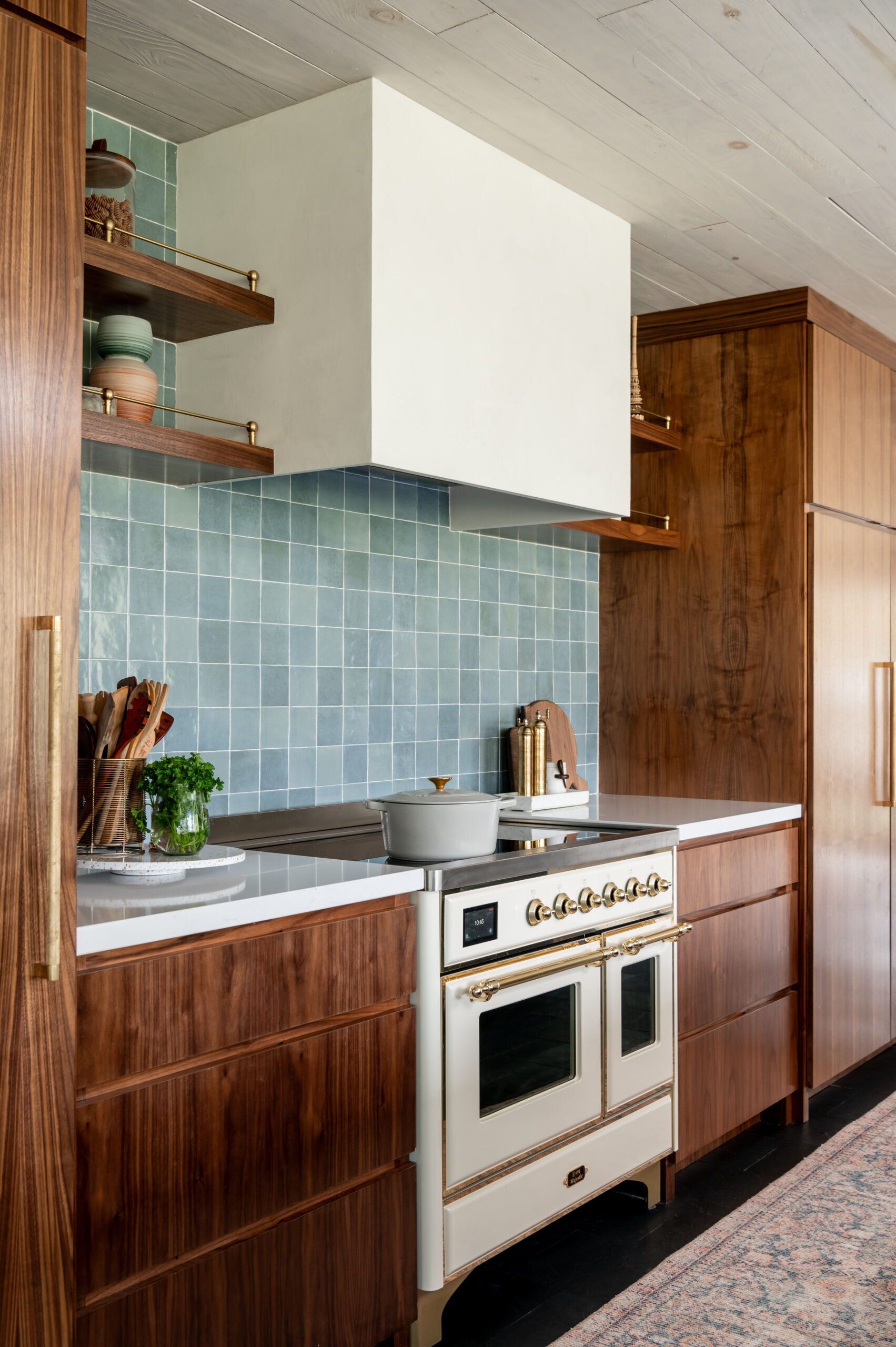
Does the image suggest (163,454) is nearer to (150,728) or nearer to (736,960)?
(150,728)

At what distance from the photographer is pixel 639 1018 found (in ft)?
8.67

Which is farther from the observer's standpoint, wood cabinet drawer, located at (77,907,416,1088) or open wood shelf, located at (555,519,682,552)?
open wood shelf, located at (555,519,682,552)

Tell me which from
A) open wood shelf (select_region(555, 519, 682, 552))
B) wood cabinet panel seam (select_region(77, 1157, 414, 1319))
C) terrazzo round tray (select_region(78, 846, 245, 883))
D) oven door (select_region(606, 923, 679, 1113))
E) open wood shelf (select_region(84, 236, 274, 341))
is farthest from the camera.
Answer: open wood shelf (select_region(555, 519, 682, 552))

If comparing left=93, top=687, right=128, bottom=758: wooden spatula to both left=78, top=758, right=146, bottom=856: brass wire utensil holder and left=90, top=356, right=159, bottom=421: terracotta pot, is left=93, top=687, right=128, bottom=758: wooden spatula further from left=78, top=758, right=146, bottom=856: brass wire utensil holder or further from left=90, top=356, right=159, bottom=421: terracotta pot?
left=90, top=356, right=159, bottom=421: terracotta pot

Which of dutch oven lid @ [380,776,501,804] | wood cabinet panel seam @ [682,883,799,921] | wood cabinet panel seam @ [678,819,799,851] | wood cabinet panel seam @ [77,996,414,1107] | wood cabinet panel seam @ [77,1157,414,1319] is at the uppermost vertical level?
dutch oven lid @ [380,776,501,804]

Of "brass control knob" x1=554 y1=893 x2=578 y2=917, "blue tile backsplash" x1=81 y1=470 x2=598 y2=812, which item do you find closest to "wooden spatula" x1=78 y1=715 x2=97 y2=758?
"blue tile backsplash" x1=81 y1=470 x2=598 y2=812

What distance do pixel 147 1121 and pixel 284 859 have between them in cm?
60

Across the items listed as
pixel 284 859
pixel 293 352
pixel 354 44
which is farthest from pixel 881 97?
pixel 284 859

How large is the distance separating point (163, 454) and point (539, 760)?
1.48 meters

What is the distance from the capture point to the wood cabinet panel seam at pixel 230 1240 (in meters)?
1.55

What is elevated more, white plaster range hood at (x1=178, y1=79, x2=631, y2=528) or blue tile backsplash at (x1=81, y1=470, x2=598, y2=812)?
white plaster range hood at (x1=178, y1=79, x2=631, y2=528)

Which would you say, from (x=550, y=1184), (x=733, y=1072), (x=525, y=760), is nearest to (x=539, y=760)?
(x=525, y=760)

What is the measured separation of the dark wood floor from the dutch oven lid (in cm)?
98

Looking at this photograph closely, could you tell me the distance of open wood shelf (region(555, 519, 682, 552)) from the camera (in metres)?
3.19
